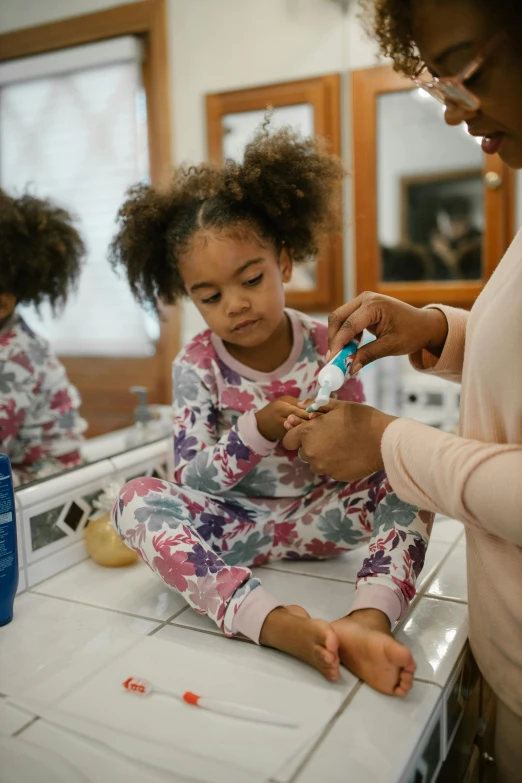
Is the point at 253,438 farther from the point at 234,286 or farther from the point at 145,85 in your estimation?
the point at 145,85

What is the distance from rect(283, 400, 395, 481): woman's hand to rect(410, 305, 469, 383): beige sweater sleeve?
0.19 meters

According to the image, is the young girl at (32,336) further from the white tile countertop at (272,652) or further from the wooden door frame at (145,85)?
the white tile countertop at (272,652)

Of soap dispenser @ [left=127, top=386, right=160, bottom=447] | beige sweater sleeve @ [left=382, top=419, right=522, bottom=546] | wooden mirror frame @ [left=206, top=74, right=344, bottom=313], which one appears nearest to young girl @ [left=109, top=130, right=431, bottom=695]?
soap dispenser @ [left=127, top=386, right=160, bottom=447]

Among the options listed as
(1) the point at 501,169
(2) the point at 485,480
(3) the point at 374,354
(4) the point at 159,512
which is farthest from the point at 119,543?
(1) the point at 501,169

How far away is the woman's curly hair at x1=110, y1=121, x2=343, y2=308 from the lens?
1.11m

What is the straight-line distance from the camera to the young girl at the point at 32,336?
3.52ft

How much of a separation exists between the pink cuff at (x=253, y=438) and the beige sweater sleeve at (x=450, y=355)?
252 millimetres

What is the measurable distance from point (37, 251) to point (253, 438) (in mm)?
476

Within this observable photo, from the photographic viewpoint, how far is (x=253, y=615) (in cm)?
86

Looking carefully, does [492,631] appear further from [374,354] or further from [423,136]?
[423,136]

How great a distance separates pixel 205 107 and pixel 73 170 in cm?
48

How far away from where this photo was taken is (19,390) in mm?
1140

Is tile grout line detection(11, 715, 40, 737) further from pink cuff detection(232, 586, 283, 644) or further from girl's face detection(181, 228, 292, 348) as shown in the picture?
girl's face detection(181, 228, 292, 348)

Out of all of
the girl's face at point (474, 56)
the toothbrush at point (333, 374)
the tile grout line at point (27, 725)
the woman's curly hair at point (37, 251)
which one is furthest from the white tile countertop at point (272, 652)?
the girl's face at point (474, 56)
